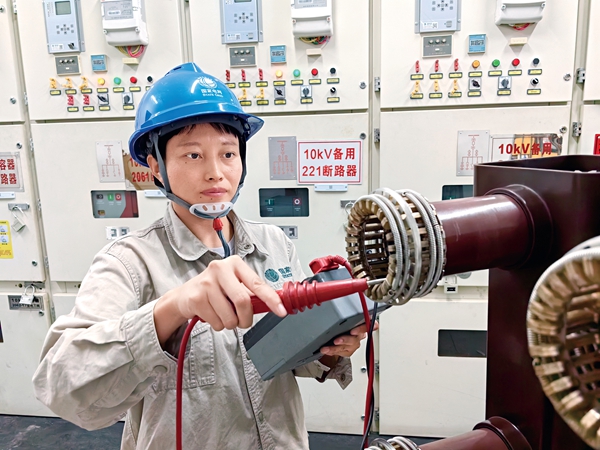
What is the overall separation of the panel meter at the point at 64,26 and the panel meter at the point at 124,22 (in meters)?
0.16

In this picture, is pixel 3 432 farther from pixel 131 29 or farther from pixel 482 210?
pixel 482 210

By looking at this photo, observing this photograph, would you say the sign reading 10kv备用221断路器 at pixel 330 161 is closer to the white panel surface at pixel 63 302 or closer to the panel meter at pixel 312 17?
the panel meter at pixel 312 17

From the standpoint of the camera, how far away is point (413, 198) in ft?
1.18

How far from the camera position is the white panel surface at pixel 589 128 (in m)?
1.75

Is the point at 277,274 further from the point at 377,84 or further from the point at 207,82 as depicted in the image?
the point at 377,84

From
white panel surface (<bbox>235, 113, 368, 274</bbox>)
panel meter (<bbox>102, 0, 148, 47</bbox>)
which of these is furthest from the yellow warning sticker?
white panel surface (<bbox>235, 113, 368, 274</bbox>)

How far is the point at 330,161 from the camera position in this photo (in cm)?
191

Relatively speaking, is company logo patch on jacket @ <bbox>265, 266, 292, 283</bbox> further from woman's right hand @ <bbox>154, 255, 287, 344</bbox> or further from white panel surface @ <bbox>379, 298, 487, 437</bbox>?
white panel surface @ <bbox>379, 298, 487, 437</bbox>

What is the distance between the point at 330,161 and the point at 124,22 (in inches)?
45.6

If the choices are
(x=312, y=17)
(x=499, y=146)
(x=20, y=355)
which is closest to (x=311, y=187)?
(x=312, y=17)

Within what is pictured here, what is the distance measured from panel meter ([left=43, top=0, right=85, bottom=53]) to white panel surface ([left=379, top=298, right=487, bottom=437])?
6.74 feet

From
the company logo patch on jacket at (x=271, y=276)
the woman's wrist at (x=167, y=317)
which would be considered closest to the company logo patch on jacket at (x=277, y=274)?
the company logo patch on jacket at (x=271, y=276)

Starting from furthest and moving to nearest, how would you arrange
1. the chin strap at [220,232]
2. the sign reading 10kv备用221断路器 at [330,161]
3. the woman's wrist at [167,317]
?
the sign reading 10kv备用221断路器 at [330,161], the chin strap at [220,232], the woman's wrist at [167,317]

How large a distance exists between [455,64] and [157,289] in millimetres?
1614
